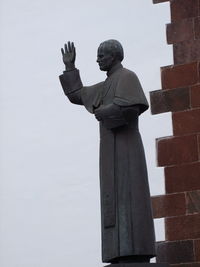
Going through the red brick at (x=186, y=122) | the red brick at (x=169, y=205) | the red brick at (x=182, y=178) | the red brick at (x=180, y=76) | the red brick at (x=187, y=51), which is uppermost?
the red brick at (x=187, y=51)

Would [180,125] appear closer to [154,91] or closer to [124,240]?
[154,91]

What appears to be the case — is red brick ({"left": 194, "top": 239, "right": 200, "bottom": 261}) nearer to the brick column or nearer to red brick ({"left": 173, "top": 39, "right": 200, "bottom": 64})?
the brick column

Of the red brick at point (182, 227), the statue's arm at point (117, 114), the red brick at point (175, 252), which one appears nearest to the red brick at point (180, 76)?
the red brick at point (182, 227)

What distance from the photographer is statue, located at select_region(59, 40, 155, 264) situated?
6.20 metres

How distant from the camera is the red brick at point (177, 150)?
7785 mm

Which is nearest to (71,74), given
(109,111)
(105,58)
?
Result: (105,58)

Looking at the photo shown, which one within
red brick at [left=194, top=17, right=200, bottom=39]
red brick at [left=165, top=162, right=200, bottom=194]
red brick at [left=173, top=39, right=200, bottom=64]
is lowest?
red brick at [left=165, top=162, right=200, bottom=194]

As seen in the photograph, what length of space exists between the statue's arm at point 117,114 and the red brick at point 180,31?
184 centimetres

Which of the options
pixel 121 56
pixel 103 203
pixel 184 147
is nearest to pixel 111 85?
pixel 121 56

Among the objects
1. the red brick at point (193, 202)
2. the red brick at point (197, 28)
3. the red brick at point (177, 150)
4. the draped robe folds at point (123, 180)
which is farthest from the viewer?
the red brick at point (197, 28)

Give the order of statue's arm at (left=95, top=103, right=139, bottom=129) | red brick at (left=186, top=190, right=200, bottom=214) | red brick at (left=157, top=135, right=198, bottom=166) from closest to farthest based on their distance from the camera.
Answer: statue's arm at (left=95, top=103, right=139, bottom=129), red brick at (left=186, top=190, right=200, bottom=214), red brick at (left=157, top=135, right=198, bottom=166)

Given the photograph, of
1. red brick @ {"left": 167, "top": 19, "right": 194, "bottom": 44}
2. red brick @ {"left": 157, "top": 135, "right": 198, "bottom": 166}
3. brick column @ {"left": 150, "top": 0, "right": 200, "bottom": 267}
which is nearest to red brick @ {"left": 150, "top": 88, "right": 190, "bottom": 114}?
brick column @ {"left": 150, "top": 0, "right": 200, "bottom": 267}

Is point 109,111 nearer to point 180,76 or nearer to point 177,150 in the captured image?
point 177,150

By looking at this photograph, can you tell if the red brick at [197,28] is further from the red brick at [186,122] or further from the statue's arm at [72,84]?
the statue's arm at [72,84]
